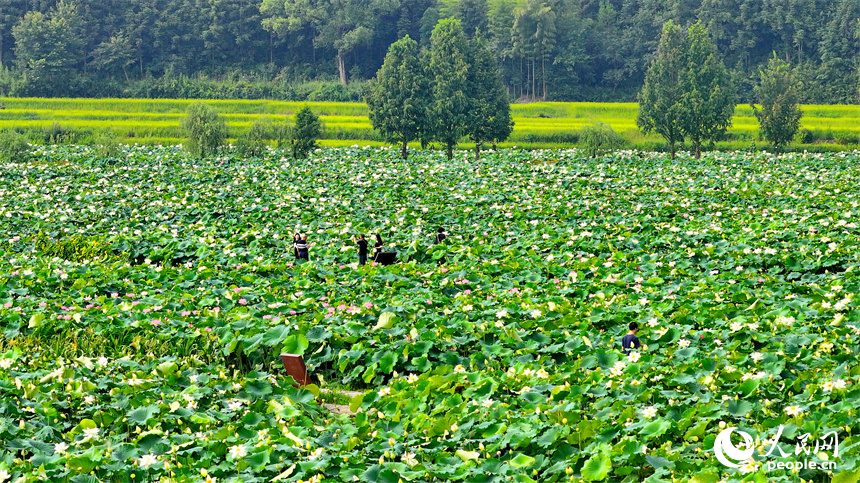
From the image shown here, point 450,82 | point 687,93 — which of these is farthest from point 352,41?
point 687,93

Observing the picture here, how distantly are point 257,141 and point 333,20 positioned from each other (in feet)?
174

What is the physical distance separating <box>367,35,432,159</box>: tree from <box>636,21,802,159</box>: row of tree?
12.1 m

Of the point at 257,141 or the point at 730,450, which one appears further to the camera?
the point at 257,141

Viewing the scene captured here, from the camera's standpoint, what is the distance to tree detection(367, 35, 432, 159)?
130 feet

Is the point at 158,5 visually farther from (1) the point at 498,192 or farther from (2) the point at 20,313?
(2) the point at 20,313

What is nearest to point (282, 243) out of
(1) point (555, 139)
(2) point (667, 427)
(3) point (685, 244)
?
(3) point (685, 244)

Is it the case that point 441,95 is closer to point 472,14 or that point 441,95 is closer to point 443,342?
point 443,342

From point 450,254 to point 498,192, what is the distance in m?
7.83

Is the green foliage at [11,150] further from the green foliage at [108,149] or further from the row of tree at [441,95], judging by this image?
the row of tree at [441,95]

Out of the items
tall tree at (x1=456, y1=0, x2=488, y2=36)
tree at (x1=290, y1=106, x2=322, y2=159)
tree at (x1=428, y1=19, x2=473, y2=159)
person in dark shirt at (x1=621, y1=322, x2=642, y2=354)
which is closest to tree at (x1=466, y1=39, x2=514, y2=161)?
tree at (x1=428, y1=19, x2=473, y2=159)

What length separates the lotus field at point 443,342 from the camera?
7164mm

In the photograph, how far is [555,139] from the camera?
169ft

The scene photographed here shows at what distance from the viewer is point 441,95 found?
4012cm

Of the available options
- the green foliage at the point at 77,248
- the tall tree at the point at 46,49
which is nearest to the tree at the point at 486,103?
the green foliage at the point at 77,248
